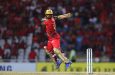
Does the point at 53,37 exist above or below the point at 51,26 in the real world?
below

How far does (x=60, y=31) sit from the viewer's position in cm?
2712

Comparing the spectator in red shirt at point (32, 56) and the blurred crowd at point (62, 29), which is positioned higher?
the blurred crowd at point (62, 29)

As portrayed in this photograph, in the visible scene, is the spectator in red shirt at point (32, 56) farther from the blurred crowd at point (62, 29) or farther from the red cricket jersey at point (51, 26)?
the red cricket jersey at point (51, 26)

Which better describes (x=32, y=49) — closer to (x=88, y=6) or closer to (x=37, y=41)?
(x=37, y=41)

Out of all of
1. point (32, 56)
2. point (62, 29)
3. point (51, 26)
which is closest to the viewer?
point (51, 26)

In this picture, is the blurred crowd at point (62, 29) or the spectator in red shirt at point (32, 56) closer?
the spectator in red shirt at point (32, 56)

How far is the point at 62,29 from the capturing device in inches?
1072

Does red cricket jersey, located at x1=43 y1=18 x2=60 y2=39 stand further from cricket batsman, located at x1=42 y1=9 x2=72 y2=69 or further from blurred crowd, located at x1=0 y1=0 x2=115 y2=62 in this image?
blurred crowd, located at x1=0 y1=0 x2=115 y2=62

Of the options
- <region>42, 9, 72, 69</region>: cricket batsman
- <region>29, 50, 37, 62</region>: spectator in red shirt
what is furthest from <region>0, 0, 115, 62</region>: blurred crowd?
<region>42, 9, 72, 69</region>: cricket batsman

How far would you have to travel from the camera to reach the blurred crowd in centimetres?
2594

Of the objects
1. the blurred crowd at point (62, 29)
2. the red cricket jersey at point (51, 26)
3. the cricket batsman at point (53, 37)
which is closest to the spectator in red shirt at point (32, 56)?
the blurred crowd at point (62, 29)

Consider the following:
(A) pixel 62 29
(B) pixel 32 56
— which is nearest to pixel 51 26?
(B) pixel 32 56

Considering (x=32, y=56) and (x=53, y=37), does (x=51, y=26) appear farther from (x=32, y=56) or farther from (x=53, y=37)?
(x=32, y=56)

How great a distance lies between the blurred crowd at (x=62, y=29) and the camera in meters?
25.9
